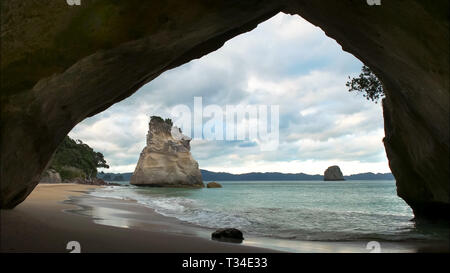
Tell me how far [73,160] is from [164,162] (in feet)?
62.6

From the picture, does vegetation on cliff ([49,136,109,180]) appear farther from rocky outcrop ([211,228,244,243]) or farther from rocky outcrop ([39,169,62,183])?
rocky outcrop ([211,228,244,243])

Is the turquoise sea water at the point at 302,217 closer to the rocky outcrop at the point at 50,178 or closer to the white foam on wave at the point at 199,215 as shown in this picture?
the white foam on wave at the point at 199,215

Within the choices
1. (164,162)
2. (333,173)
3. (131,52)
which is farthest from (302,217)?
(333,173)

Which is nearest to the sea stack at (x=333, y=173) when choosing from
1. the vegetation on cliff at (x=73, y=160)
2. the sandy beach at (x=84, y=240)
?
the vegetation on cliff at (x=73, y=160)

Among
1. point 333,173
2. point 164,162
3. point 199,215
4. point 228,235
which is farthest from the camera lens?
point 333,173

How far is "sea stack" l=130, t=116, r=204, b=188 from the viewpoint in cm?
6919

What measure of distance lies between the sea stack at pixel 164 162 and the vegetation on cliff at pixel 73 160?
36.3ft

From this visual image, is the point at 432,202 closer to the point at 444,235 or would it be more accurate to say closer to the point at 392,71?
the point at 444,235

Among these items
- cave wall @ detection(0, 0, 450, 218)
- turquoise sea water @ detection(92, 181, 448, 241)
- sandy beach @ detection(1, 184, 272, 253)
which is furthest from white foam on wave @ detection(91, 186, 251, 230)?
cave wall @ detection(0, 0, 450, 218)

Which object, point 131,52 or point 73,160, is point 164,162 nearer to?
point 73,160

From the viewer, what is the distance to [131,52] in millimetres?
6445

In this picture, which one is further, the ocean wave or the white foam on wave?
the white foam on wave

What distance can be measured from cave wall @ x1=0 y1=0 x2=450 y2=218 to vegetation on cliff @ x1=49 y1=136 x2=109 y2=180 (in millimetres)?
58226

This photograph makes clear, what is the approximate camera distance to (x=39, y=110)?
596cm
